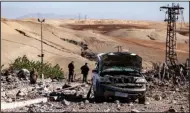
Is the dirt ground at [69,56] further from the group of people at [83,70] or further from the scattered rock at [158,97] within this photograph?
the group of people at [83,70]

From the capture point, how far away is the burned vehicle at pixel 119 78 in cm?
1485

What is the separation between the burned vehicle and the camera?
14.9m

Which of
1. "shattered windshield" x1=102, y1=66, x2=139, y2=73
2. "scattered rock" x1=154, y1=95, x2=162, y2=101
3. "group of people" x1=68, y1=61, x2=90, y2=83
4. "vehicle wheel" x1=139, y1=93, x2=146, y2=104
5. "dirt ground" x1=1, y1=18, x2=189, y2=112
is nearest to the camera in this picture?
"dirt ground" x1=1, y1=18, x2=189, y2=112

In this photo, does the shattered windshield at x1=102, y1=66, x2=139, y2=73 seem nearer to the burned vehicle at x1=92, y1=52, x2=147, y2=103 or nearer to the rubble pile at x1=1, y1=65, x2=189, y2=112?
the burned vehicle at x1=92, y1=52, x2=147, y2=103

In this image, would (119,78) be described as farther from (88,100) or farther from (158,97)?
(158,97)

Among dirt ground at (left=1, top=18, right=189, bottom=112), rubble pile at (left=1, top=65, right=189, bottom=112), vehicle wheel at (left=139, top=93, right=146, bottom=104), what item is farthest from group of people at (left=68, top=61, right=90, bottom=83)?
vehicle wheel at (left=139, top=93, right=146, bottom=104)

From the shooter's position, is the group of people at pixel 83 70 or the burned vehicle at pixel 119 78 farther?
the group of people at pixel 83 70

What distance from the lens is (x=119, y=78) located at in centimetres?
1502

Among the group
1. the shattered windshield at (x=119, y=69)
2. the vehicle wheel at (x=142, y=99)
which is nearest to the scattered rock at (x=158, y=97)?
the shattered windshield at (x=119, y=69)

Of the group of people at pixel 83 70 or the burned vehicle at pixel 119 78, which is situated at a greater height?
the burned vehicle at pixel 119 78

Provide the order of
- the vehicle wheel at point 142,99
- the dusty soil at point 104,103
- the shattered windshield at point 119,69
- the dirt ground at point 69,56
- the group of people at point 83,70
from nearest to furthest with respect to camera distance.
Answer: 1. the dusty soil at point 104,103
2. the dirt ground at point 69,56
3. the vehicle wheel at point 142,99
4. the shattered windshield at point 119,69
5. the group of people at point 83,70

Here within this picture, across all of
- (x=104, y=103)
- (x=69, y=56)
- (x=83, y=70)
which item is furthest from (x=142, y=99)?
(x=69, y=56)

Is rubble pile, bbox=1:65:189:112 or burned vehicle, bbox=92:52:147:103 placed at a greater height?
burned vehicle, bbox=92:52:147:103

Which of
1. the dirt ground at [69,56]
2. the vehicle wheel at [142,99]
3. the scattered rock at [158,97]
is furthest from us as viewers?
the scattered rock at [158,97]
